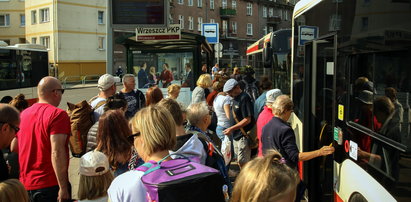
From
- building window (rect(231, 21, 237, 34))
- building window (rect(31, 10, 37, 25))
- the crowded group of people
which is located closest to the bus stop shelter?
the crowded group of people

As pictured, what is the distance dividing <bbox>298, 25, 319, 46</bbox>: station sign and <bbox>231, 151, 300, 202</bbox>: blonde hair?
12.3 ft

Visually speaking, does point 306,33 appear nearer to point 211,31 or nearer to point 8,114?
point 8,114

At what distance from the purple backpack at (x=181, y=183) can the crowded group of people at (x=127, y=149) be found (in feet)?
0.06

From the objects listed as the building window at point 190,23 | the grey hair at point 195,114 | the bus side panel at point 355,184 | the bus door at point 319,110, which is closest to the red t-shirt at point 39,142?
the grey hair at point 195,114

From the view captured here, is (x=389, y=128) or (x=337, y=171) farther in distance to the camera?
(x=337, y=171)

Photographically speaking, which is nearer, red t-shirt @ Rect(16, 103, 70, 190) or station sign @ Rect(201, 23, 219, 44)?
red t-shirt @ Rect(16, 103, 70, 190)

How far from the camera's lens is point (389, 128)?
9.70ft

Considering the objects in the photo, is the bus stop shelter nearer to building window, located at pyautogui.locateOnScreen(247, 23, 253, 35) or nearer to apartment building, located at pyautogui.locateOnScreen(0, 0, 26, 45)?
apartment building, located at pyautogui.locateOnScreen(0, 0, 26, 45)

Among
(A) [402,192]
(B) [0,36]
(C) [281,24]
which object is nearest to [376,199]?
(A) [402,192]

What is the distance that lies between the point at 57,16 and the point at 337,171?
46.5 meters

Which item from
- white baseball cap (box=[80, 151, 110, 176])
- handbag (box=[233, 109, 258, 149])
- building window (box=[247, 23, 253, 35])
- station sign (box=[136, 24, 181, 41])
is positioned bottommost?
handbag (box=[233, 109, 258, 149])

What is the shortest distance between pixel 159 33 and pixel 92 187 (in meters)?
7.68

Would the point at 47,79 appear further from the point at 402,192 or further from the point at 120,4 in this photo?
the point at 120,4

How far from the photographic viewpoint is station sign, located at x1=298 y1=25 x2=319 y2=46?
5501 millimetres
